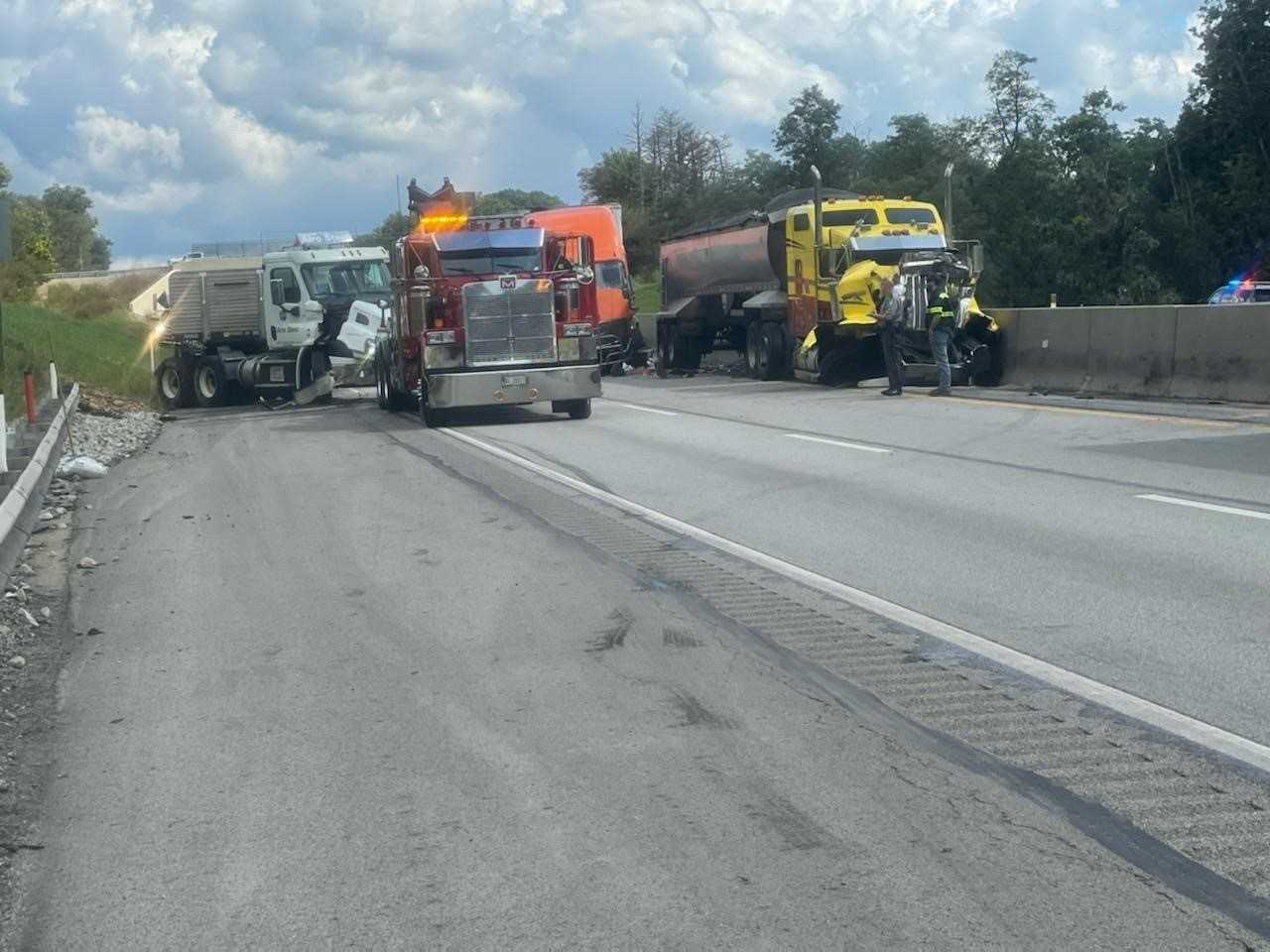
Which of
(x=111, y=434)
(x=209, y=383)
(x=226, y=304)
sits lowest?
(x=111, y=434)

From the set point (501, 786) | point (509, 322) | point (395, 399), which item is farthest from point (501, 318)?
point (501, 786)

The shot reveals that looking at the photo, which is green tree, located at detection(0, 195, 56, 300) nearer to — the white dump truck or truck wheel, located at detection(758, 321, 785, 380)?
the white dump truck

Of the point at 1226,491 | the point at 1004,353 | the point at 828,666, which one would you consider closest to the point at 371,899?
the point at 828,666

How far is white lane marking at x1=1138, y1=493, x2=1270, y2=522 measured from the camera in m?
10.9

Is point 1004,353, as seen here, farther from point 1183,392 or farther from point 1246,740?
point 1246,740

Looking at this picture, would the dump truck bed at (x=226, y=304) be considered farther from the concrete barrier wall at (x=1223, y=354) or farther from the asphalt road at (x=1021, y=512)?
the concrete barrier wall at (x=1223, y=354)

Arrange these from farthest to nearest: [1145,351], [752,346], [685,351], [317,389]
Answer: [685,351], [752,346], [317,389], [1145,351]

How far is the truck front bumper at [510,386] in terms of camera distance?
22219 mm

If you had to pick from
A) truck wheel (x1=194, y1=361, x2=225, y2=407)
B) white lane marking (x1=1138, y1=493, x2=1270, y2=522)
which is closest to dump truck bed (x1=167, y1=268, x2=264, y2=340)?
truck wheel (x1=194, y1=361, x2=225, y2=407)

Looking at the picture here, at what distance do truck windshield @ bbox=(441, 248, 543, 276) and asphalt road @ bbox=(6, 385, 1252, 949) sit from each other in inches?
485

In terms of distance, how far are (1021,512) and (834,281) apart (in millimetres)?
16340

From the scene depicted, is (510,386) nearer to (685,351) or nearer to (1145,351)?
(1145,351)

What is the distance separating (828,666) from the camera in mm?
7145

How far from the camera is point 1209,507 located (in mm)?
11398
